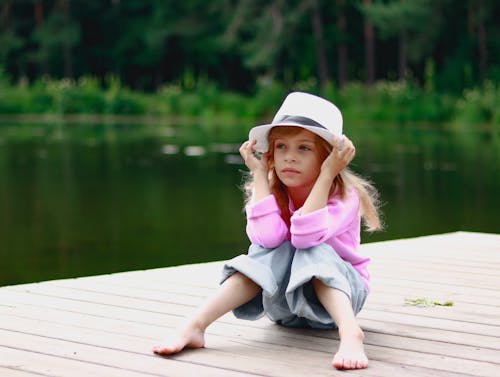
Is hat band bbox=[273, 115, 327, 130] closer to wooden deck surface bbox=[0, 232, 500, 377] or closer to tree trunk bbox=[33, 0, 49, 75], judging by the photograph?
wooden deck surface bbox=[0, 232, 500, 377]

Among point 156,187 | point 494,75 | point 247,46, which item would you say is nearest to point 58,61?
point 247,46

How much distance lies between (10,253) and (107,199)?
117 inches

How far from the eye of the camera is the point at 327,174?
282cm

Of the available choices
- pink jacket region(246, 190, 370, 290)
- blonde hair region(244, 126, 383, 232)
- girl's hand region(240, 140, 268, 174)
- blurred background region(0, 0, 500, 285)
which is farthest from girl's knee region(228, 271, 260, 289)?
blurred background region(0, 0, 500, 285)

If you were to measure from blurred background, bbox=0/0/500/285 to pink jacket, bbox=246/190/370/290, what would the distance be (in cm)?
152

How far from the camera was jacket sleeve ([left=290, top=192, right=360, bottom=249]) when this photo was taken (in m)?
2.76

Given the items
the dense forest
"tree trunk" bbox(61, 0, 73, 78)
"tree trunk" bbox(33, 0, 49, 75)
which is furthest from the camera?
"tree trunk" bbox(33, 0, 49, 75)

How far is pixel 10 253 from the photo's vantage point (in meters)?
6.40

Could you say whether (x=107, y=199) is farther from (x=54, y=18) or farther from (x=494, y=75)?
(x=54, y=18)

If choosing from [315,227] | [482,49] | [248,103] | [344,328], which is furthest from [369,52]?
[344,328]

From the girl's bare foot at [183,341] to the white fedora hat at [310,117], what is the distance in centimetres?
60

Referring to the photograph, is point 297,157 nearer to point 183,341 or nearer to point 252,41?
point 183,341

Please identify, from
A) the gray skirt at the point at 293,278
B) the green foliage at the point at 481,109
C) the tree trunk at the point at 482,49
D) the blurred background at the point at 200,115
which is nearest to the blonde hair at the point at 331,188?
the gray skirt at the point at 293,278

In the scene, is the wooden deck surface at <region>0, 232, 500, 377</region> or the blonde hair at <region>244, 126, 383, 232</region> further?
the blonde hair at <region>244, 126, 383, 232</region>
